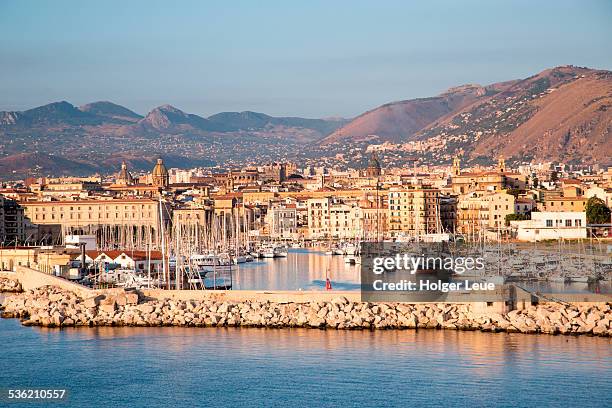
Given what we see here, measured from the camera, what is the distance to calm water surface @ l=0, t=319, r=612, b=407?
20062mm

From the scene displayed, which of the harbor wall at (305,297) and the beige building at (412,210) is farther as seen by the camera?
the beige building at (412,210)

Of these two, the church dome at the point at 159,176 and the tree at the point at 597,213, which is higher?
the church dome at the point at 159,176

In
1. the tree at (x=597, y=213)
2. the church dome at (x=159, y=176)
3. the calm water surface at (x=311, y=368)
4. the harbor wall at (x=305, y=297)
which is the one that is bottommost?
the calm water surface at (x=311, y=368)

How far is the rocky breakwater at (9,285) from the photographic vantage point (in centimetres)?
3650

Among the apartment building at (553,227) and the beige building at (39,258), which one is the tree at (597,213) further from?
the beige building at (39,258)

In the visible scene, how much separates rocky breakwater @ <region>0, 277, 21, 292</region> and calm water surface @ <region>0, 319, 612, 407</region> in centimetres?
1037

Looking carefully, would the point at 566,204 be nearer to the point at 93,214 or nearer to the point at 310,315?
the point at 93,214

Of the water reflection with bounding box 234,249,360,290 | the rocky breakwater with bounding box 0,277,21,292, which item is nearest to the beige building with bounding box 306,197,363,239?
the water reflection with bounding box 234,249,360,290

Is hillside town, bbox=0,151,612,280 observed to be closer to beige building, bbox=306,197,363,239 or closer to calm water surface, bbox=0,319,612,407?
beige building, bbox=306,197,363,239

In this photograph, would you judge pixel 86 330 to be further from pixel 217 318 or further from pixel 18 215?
pixel 18 215

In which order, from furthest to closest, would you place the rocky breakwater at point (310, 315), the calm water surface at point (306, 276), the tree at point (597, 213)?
the tree at point (597, 213) < the calm water surface at point (306, 276) < the rocky breakwater at point (310, 315)

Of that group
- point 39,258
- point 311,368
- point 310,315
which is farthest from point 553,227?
point 311,368

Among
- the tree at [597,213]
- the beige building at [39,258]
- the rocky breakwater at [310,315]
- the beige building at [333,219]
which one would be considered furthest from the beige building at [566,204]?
the rocky breakwater at [310,315]

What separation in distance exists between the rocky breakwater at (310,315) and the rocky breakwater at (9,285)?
6.89 meters
